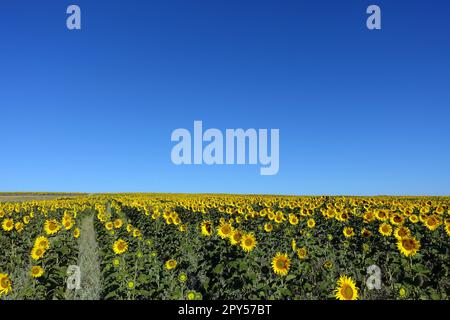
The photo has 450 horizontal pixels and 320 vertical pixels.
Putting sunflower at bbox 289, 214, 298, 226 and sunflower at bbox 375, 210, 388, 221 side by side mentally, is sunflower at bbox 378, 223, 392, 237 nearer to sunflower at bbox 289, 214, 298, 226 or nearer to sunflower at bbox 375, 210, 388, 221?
sunflower at bbox 375, 210, 388, 221

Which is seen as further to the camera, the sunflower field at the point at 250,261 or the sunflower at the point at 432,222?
the sunflower at the point at 432,222

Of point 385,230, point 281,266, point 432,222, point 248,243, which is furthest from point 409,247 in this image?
point 248,243

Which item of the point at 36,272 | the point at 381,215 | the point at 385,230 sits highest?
the point at 381,215

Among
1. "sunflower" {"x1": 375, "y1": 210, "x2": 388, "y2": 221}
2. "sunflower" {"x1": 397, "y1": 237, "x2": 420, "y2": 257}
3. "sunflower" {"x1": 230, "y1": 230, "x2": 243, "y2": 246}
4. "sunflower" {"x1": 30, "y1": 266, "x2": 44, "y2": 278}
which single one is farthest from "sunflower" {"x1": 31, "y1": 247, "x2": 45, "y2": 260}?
"sunflower" {"x1": 375, "y1": 210, "x2": 388, "y2": 221}

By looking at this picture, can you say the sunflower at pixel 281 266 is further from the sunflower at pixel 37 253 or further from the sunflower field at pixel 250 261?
the sunflower at pixel 37 253

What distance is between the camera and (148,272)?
8781mm

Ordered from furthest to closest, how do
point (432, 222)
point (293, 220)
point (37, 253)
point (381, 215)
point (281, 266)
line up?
point (293, 220), point (381, 215), point (432, 222), point (37, 253), point (281, 266)

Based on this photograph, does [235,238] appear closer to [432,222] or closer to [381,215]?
[381,215]

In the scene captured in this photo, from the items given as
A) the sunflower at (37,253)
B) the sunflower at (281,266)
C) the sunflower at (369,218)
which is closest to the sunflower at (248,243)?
the sunflower at (281,266)
